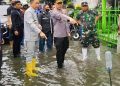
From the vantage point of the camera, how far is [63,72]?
10227mm

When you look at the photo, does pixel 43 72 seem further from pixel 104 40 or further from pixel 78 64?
pixel 104 40

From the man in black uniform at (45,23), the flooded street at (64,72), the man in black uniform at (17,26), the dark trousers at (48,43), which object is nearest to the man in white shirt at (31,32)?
the flooded street at (64,72)

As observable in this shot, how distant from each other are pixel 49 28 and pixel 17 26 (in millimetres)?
1924

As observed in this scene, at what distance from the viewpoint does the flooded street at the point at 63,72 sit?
9078 mm

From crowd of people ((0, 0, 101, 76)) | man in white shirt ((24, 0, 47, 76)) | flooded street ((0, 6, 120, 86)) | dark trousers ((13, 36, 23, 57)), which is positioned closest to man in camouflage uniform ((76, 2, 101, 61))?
crowd of people ((0, 0, 101, 76))

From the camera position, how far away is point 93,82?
902 centimetres

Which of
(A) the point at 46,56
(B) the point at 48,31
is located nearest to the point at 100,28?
(B) the point at 48,31

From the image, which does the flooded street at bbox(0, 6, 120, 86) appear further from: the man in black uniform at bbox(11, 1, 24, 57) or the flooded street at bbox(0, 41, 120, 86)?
the man in black uniform at bbox(11, 1, 24, 57)

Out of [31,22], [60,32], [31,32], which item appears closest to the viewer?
[31,22]

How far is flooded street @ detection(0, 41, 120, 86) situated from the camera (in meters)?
9.08

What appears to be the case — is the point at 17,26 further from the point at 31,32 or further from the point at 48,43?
the point at 31,32

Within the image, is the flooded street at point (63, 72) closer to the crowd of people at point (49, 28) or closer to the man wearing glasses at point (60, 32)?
the crowd of people at point (49, 28)

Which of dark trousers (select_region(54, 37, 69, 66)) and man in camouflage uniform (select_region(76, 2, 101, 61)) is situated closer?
dark trousers (select_region(54, 37, 69, 66))

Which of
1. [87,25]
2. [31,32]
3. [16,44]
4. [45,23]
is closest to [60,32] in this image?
[31,32]
